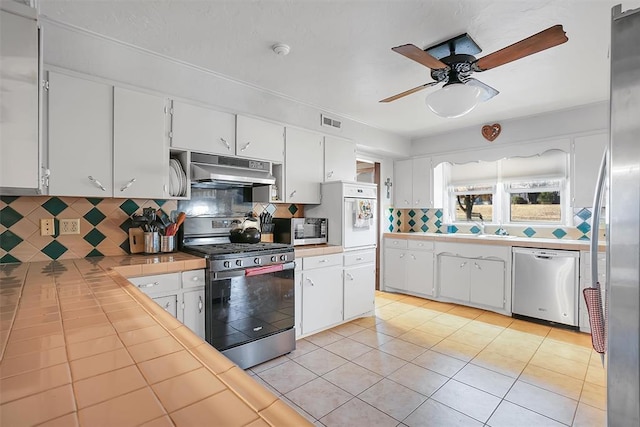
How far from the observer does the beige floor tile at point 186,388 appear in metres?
0.52

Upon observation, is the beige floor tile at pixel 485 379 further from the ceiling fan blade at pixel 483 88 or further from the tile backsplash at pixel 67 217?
the tile backsplash at pixel 67 217

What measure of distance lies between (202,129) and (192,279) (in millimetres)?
1267

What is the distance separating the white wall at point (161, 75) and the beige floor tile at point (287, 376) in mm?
2307

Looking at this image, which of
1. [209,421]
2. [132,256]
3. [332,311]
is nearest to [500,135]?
→ [332,311]

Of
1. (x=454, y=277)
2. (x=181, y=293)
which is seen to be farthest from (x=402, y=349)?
(x=181, y=293)

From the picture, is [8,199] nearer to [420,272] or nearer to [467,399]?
[467,399]

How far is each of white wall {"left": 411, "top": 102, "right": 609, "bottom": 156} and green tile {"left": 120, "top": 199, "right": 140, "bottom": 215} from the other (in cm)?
411

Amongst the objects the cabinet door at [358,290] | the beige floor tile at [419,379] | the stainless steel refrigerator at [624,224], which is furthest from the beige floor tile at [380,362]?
the stainless steel refrigerator at [624,224]

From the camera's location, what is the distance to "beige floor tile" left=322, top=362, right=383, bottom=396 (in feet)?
7.53

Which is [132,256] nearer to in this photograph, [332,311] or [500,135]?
[332,311]

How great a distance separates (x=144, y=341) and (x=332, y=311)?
278cm

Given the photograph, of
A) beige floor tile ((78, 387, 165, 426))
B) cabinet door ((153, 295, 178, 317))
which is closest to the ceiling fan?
beige floor tile ((78, 387, 165, 426))

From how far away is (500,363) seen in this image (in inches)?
105

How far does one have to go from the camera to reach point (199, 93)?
273 cm
